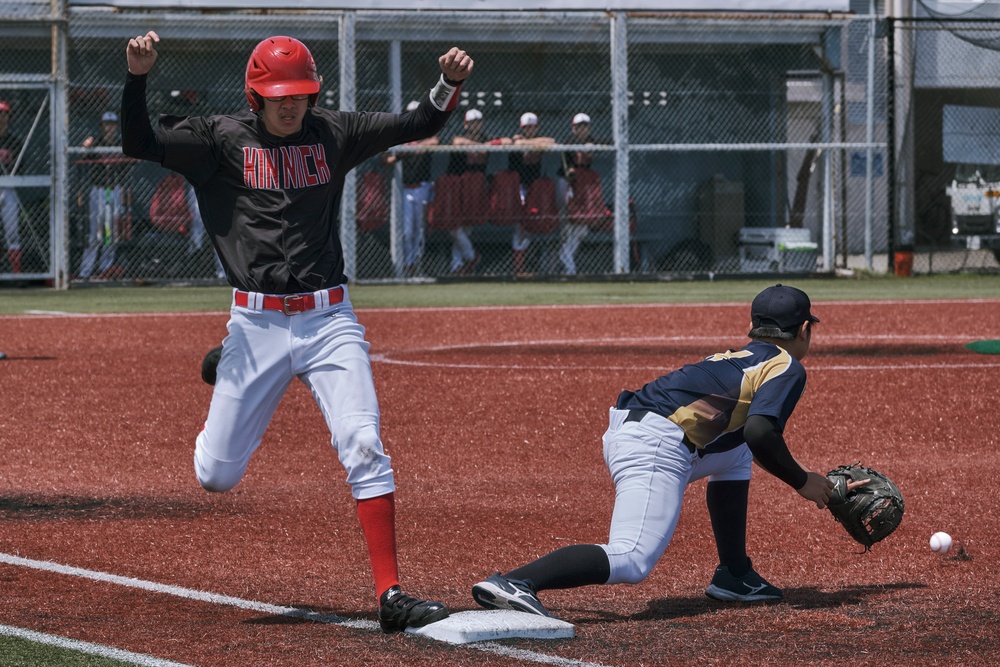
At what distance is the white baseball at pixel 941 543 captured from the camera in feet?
19.7

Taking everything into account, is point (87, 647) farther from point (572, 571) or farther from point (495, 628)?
point (572, 571)

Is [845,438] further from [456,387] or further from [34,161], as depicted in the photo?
[34,161]

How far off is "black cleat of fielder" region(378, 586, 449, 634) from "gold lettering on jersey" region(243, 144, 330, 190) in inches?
57.8

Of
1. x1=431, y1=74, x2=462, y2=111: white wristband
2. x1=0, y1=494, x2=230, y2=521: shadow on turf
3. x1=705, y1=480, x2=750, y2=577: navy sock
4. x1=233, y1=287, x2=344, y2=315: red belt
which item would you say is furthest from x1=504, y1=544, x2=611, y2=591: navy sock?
x1=0, y1=494, x2=230, y2=521: shadow on turf

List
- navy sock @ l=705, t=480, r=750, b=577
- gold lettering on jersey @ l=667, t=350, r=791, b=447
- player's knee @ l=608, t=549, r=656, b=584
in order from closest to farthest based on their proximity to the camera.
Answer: player's knee @ l=608, t=549, r=656, b=584, gold lettering on jersey @ l=667, t=350, r=791, b=447, navy sock @ l=705, t=480, r=750, b=577

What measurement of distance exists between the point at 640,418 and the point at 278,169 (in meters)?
1.51

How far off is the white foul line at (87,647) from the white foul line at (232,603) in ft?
0.05

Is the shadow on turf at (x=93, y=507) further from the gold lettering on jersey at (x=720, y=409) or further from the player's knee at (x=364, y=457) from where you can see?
the gold lettering on jersey at (x=720, y=409)

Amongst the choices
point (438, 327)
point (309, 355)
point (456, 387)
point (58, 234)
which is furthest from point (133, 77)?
point (58, 234)

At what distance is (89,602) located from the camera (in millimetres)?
5258

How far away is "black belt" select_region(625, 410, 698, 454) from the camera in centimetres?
516

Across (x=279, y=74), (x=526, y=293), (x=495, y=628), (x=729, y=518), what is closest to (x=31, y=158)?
(x=526, y=293)

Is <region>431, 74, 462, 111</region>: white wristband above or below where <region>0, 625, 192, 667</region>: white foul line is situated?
above

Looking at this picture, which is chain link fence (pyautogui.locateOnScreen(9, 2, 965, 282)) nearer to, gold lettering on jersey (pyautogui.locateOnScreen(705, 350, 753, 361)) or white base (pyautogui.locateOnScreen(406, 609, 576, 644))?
gold lettering on jersey (pyautogui.locateOnScreen(705, 350, 753, 361))
